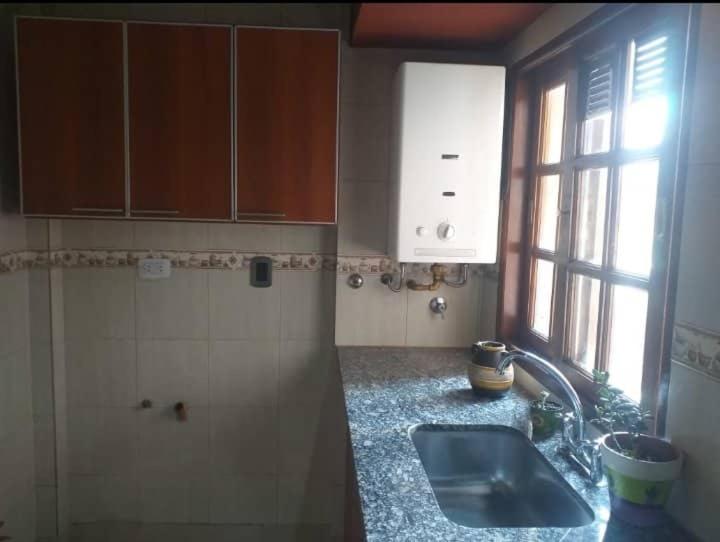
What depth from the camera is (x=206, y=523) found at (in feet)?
8.37

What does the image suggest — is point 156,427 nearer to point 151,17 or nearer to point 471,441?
point 471,441

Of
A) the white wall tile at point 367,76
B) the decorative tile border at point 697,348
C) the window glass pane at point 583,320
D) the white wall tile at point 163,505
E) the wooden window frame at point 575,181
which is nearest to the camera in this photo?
the decorative tile border at point 697,348

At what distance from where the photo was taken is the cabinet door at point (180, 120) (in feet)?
6.83

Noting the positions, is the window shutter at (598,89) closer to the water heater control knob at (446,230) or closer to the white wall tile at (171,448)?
the water heater control knob at (446,230)

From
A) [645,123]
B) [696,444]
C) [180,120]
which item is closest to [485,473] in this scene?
[696,444]

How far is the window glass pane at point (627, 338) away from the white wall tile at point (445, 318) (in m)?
0.89

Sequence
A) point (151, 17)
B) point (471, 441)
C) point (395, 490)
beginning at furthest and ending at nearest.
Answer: point (151, 17) < point (471, 441) < point (395, 490)

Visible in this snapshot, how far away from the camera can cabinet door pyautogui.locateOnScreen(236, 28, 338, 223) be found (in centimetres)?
211

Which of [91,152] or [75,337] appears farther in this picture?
[75,337]

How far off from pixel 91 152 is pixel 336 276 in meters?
1.00

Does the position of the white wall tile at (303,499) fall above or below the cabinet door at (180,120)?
below

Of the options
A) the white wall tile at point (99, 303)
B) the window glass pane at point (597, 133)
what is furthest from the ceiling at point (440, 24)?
the white wall tile at point (99, 303)

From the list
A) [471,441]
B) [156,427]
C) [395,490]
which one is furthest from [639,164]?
[156,427]

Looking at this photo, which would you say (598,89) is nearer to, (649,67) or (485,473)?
(649,67)
